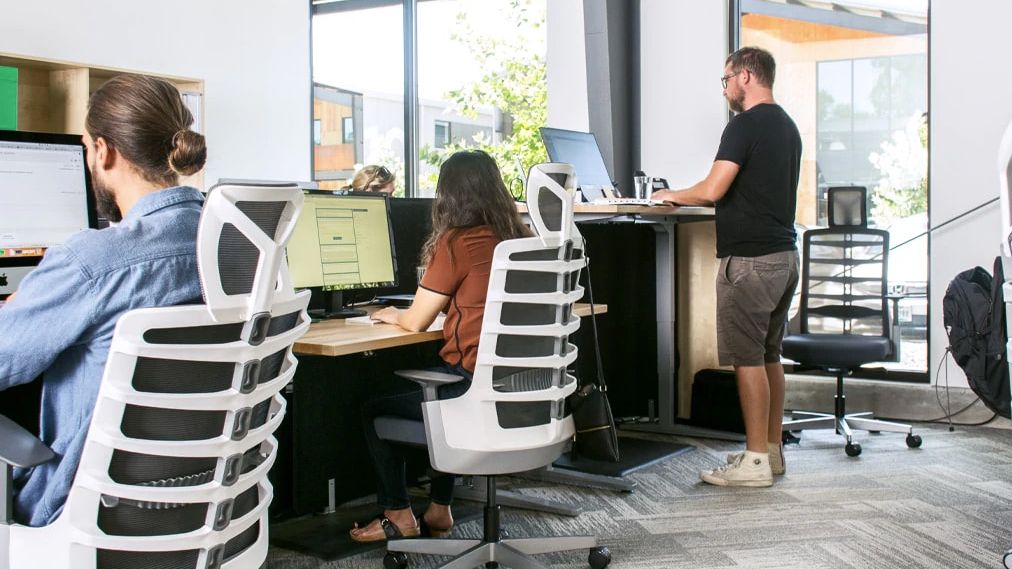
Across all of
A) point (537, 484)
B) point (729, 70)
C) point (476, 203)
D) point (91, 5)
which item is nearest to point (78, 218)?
point (476, 203)

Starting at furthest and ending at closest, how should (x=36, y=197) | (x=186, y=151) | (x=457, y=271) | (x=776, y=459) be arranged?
(x=776, y=459) < (x=457, y=271) < (x=36, y=197) < (x=186, y=151)

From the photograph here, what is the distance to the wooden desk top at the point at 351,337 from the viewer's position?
232 cm

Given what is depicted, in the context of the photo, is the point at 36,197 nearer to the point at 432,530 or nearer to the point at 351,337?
the point at 351,337

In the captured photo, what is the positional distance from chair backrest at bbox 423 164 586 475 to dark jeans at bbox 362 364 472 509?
0.11m

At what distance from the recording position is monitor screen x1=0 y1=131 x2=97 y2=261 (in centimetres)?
235

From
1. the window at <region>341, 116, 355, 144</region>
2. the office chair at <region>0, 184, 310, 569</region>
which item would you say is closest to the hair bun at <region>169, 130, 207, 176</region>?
the office chair at <region>0, 184, 310, 569</region>

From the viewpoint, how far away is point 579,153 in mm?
4332

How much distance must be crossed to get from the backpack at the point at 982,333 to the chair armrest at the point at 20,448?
7.48 ft

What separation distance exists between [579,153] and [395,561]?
2285mm

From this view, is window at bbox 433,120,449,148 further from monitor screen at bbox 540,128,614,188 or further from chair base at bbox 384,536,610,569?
chair base at bbox 384,536,610,569

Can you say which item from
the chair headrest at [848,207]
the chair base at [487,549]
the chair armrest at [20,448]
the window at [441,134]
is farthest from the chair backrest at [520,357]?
the window at [441,134]

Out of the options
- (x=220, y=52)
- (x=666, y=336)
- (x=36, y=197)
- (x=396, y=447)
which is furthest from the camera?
(x=220, y=52)

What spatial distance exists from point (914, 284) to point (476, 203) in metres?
3.10

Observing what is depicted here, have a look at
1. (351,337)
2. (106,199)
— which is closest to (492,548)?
(351,337)
